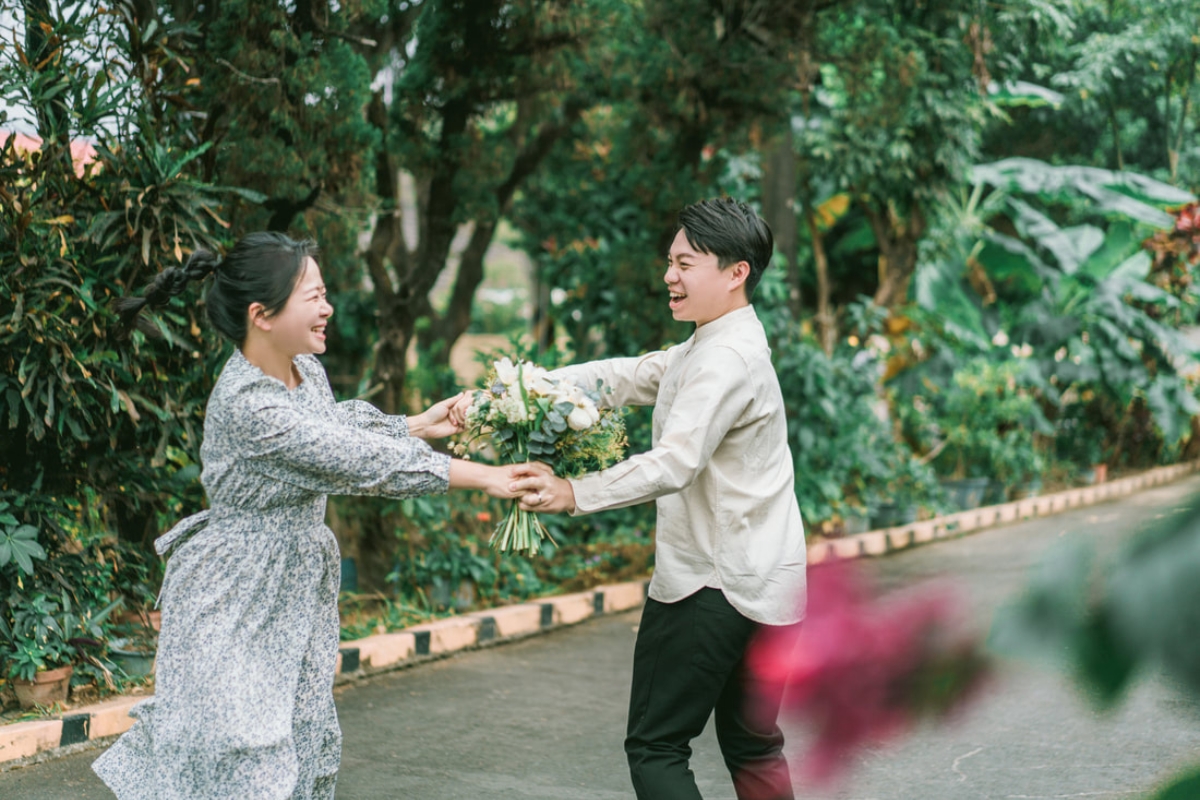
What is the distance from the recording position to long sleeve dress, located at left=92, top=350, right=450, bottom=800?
2686mm

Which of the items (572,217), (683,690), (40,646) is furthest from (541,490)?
(572,217)

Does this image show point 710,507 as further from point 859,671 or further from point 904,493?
point 904,493

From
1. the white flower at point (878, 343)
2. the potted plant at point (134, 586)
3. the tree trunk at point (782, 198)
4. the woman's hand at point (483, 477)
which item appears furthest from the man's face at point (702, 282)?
the white flower at point (878, 343)

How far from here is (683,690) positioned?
2807mm

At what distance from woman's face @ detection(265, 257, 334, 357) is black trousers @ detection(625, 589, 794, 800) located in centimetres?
105

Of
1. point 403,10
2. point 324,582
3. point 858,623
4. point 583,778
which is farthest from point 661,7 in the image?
point 858,623

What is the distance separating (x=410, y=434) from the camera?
11.1 ft

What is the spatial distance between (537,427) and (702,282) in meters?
0.53

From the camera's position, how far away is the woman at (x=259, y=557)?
2.69 meters

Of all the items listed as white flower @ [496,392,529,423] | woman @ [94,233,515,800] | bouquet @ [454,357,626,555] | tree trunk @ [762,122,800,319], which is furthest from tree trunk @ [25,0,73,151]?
tree trunk @ [762,122,800,319]

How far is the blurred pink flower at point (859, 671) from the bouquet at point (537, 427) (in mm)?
2245

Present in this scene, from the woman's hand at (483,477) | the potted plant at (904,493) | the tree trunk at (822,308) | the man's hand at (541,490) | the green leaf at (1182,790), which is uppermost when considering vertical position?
the tree trunk at (822,308)

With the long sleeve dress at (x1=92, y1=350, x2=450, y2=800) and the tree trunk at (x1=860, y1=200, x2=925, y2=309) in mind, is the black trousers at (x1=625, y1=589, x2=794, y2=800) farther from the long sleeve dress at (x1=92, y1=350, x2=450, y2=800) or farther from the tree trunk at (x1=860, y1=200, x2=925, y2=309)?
the tree trunk at (x1=860, y1=200, x2=925, y2=309)

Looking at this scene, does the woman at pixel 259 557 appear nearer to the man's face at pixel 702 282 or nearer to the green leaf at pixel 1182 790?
the man's face at pixel 702 282
